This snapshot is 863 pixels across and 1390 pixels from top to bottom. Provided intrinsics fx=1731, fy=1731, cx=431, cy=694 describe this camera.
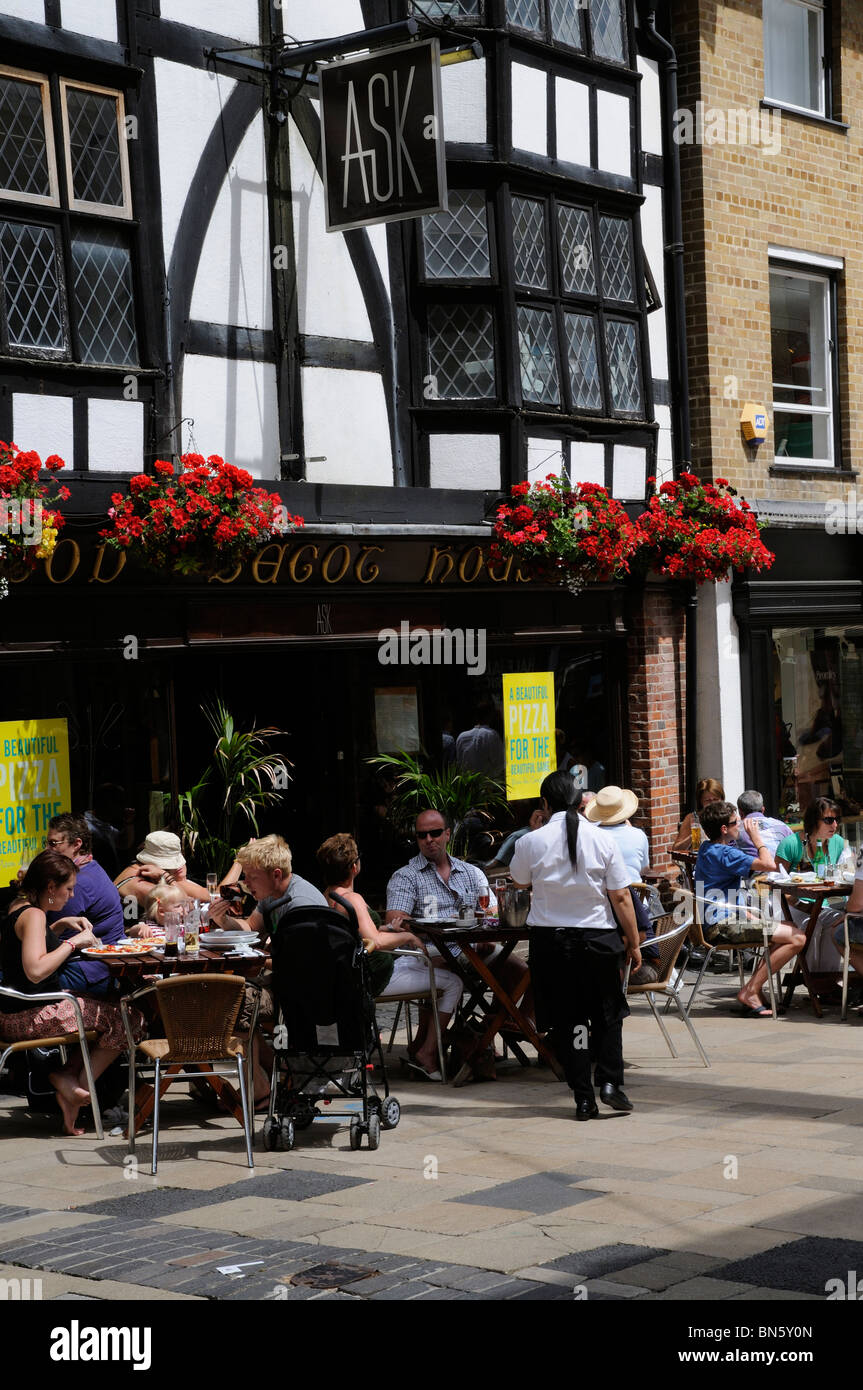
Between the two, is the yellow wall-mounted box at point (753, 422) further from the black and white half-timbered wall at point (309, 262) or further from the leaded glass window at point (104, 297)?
the leaded glass window at point (104, 297)

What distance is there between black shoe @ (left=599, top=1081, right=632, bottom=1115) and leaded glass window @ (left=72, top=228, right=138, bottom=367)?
5.44 m

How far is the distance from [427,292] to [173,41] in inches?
103

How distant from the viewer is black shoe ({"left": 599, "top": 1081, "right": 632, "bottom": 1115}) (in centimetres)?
830

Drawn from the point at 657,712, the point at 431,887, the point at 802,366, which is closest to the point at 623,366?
the point at 657,712

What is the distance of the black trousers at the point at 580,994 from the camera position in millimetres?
8234

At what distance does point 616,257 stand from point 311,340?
137 inches

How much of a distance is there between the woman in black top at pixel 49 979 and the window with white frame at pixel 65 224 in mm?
3454

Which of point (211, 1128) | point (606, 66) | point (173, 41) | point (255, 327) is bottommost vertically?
point (211, 1128)

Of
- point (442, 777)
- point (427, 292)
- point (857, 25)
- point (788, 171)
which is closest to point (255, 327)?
point (427, 292)

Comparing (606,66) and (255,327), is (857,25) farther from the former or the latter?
(255,327)

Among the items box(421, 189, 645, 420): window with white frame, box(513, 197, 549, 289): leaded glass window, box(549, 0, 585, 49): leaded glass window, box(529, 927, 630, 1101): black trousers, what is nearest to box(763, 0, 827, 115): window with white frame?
box(549, 0, 585, 49): leaded glass window

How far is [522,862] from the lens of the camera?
8.42 metres

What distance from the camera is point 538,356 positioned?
44.0 ft

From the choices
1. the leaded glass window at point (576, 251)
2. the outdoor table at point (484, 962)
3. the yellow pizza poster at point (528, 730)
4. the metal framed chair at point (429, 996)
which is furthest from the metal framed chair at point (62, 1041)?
the leaded glass window at point (576, 251)
